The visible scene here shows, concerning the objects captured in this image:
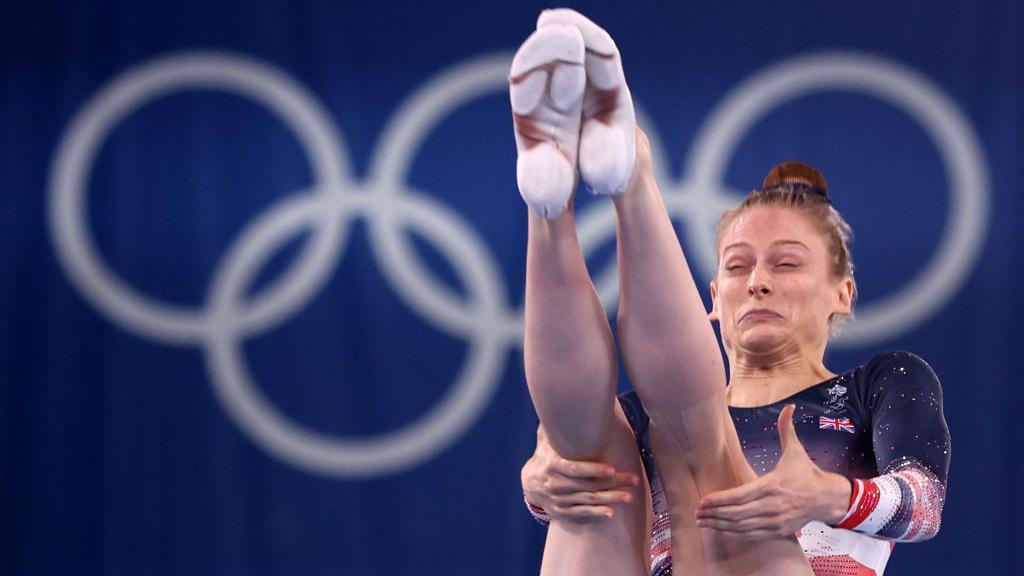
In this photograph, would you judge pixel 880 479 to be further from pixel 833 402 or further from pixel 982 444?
pixel 982 444

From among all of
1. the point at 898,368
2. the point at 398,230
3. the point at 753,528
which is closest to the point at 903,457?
the point at 898,368

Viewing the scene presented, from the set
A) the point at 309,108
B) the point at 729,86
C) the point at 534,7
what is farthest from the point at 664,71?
the point at 309,108

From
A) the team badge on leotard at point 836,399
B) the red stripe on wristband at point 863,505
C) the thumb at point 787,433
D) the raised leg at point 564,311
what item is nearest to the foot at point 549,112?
the raised leg at point 564,311

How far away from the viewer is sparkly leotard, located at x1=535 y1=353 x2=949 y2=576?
189 cm

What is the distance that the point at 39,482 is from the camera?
398 centimetres

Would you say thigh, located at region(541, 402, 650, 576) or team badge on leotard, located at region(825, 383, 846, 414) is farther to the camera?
team badge on leotard, located at region(825, 383, 846, 414)

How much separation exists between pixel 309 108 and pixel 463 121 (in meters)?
0.56

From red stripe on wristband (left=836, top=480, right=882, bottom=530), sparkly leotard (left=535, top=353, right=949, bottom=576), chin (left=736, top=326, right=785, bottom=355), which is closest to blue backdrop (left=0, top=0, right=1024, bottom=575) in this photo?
chin (left=736, top=326, right=785, bottom=355)

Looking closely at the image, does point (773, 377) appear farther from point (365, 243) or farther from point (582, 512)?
point (365, 243)

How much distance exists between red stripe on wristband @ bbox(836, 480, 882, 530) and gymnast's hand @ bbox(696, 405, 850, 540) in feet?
0.06

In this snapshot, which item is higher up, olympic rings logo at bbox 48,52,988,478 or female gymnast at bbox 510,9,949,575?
olympic rings logo at bbox 48,52,988,478

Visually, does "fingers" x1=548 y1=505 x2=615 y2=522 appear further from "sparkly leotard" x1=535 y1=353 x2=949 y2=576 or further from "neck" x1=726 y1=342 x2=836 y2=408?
"neck" x1=726 y1=342 x2=836 y2=408

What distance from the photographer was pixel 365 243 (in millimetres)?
4055

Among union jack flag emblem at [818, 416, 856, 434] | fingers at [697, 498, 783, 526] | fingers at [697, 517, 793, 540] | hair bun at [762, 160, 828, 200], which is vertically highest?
hair bun at [762, 160, 828, 200]
